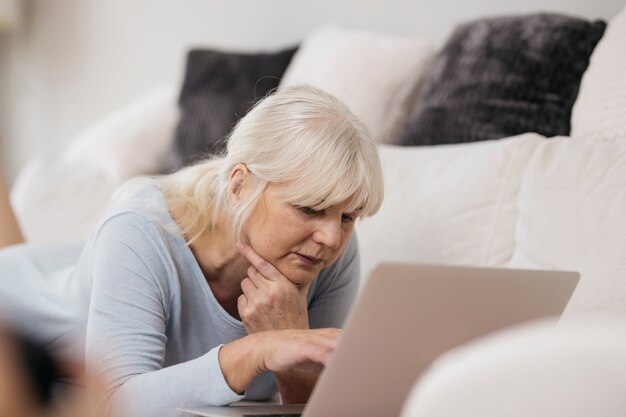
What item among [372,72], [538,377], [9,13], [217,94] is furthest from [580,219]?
[9,13]

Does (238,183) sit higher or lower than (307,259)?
higher

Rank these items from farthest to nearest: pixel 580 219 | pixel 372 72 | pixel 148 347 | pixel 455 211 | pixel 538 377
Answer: pixel 372 72 < pixel 455 211 < pixel 580 219 < pixel 148 347 < pixel 538 377

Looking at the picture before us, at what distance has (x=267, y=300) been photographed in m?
1.49

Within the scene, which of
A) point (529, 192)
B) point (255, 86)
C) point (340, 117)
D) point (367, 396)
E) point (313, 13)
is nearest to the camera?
point (367, 396)

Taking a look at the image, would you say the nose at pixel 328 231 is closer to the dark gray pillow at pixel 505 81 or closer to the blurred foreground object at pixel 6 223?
the dark gray pillow at pixel 505 81

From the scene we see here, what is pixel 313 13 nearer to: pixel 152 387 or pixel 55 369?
pixel 152 387

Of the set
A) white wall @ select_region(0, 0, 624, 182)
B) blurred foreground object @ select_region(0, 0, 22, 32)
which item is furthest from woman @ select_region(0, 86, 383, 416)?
blurred foreground object @ select_region(0, 0, 22, 32)

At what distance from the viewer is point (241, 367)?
1.28 metres

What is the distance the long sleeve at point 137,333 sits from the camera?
131 cm

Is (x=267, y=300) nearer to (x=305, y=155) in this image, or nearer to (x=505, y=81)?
(x=305, y=155)

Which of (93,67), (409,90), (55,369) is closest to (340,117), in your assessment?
(55,369)

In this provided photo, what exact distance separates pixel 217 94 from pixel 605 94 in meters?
1.23

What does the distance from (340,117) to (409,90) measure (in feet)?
3.26

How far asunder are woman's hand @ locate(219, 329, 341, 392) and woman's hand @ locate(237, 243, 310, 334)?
19 cm
